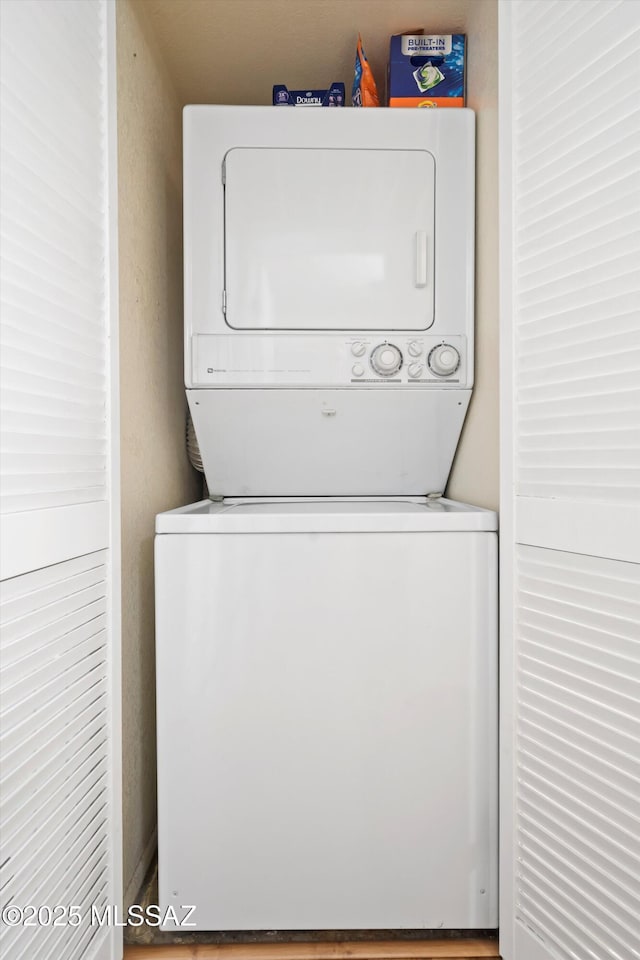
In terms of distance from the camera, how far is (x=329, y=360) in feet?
5.38

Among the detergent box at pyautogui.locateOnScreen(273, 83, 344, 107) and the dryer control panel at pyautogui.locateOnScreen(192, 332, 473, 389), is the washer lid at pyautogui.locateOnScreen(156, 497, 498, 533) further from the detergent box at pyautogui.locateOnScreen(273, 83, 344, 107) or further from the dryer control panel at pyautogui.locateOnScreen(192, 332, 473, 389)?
the detergent box at pyautogui.locateOnScreen(273, 83, 344, 107)

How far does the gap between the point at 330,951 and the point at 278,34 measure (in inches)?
91.2

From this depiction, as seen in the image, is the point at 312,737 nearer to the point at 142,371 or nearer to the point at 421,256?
the point at 142,371

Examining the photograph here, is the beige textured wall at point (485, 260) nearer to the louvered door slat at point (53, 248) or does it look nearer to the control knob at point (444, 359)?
the control knob at point (444, 359)

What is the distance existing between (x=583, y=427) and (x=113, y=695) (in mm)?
1058

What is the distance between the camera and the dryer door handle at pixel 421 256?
1600mm

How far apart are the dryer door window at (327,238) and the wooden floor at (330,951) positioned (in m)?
1.48

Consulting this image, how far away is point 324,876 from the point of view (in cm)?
130

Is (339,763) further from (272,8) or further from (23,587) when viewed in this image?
(272,8)

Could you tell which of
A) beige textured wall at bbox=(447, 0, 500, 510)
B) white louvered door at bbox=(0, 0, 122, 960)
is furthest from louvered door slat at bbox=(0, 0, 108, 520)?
beige textured wall at bbox=(447, 0, 500, 510)

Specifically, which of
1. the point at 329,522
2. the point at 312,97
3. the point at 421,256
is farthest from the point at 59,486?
the point at 312,97

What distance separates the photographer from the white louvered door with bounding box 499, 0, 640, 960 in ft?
3.13

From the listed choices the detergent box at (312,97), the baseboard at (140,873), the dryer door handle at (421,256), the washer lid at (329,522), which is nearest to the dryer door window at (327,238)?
the dryer door handle at (421,256)

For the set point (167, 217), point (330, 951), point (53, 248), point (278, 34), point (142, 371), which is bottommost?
point (330, 951)
